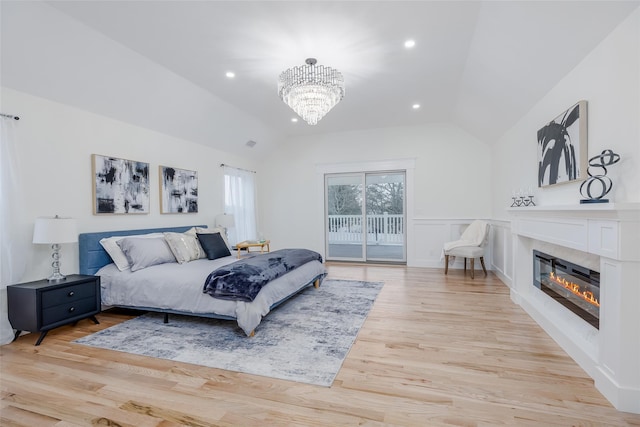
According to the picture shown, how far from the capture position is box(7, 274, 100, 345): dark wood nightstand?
9.06ft

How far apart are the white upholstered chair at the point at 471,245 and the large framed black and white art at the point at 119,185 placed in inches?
190

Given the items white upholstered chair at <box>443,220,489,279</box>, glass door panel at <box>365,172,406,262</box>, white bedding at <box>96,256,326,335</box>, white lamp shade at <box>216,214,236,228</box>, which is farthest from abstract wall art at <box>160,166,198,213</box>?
white upholstered chair at <box>443,220,489,279</box>

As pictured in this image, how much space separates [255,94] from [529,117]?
3.62m

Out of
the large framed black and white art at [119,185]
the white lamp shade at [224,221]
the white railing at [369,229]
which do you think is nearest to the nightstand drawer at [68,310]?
the large framed black and white art at [119,185]

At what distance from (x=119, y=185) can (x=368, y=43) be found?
11.3 feet

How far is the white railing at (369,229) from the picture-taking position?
6645 millimetres

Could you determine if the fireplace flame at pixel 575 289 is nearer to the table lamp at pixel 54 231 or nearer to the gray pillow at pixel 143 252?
the gray pillow at pixel 143 252

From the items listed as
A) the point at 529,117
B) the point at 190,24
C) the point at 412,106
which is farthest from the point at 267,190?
the point at 529,117

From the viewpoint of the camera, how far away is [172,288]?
3191 millimetres

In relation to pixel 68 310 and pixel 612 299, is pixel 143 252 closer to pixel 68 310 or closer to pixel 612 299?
pixel 68 310

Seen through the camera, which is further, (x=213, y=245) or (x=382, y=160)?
(x=382, y=160)

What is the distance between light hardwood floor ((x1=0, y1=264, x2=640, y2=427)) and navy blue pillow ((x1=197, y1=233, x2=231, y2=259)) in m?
1.60

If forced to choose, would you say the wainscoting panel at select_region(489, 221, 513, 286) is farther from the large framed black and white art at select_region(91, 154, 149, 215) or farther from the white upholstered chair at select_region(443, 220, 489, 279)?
the large framed black and white art at select_region(91, 154, 149, 215)

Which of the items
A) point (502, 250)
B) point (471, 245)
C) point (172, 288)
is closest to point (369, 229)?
point (471, 245)
